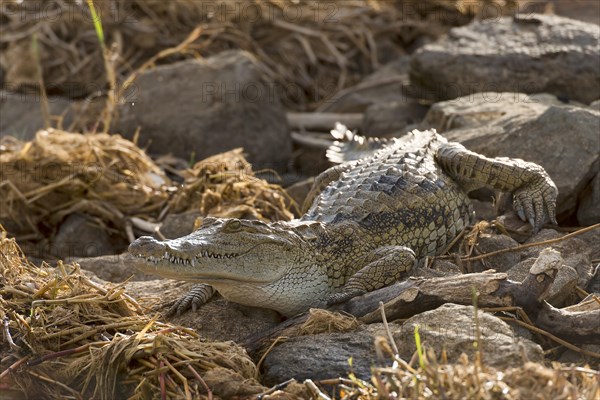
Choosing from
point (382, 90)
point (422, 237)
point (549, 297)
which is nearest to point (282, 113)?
point (382, 90)

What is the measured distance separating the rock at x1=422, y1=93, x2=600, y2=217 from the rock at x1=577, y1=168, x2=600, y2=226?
4 cm

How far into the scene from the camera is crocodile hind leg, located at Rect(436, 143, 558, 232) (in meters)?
6.35

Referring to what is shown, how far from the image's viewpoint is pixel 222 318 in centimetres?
547

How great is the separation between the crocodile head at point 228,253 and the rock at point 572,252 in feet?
4.67

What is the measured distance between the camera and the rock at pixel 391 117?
32.0 ft

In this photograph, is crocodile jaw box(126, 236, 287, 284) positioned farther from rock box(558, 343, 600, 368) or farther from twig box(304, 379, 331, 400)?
rock box(558, 343, 600, 368)

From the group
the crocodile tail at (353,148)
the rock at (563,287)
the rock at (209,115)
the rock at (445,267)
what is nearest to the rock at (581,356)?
the rock at (563,287)

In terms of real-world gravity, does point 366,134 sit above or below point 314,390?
below

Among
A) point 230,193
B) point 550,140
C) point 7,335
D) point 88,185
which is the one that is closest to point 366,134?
point 230,193

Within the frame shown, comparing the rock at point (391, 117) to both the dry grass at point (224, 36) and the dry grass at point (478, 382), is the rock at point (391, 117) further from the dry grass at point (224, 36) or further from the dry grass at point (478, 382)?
the dry grass at point (478, 382)

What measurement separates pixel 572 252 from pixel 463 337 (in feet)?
5.52

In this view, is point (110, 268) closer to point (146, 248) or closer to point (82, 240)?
point (82, 240)

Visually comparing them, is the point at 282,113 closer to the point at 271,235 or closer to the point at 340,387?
the point at 271,235

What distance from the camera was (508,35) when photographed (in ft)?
31.8
